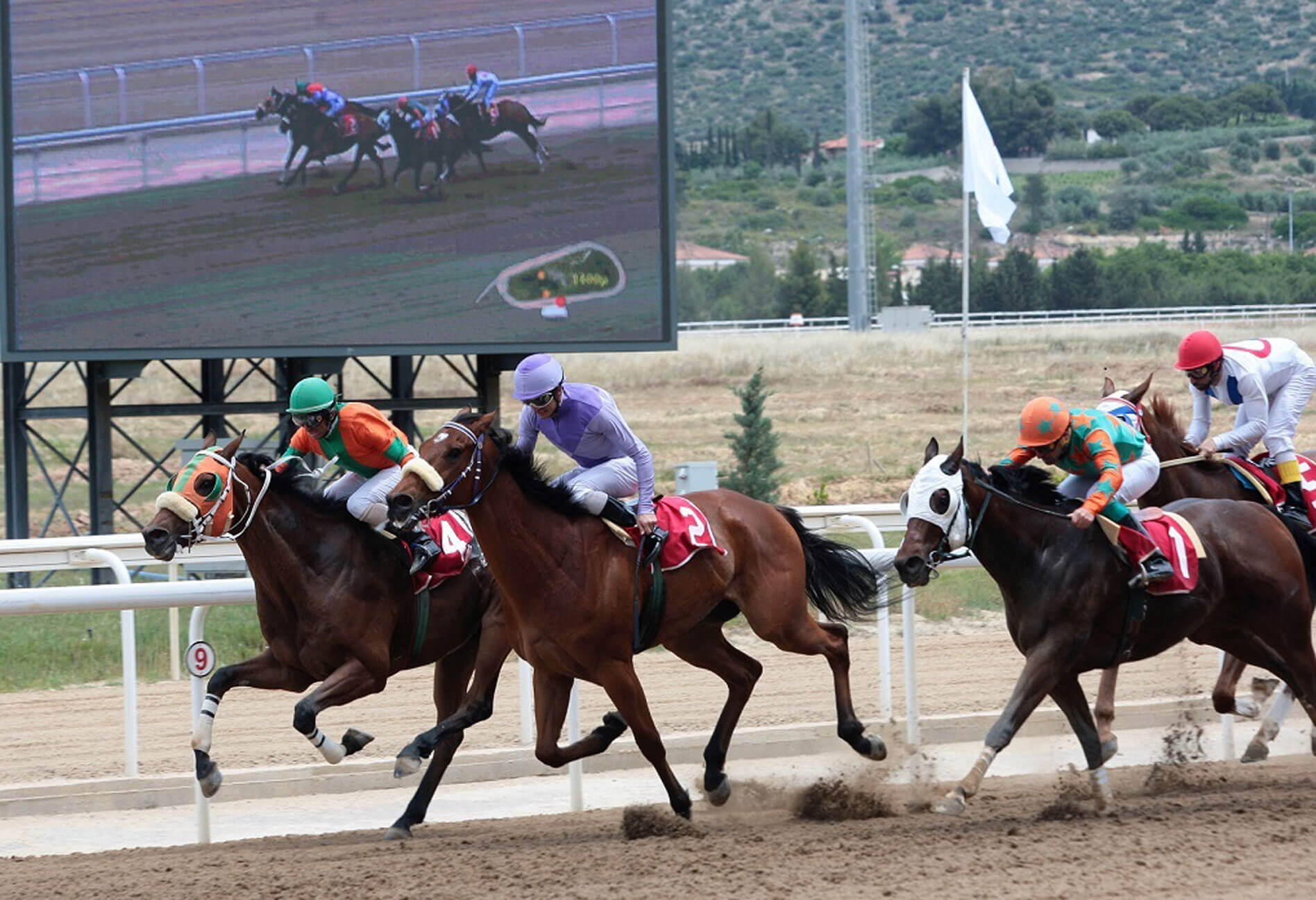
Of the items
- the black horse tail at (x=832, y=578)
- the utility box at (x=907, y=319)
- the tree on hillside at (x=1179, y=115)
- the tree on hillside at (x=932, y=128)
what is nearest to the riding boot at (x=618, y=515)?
the black horse tail at (x=832, y=578)

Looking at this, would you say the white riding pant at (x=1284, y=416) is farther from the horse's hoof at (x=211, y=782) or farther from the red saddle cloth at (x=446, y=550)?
the horse's hoof at (x=211, y=782)

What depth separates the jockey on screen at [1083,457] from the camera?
5879 millimetres

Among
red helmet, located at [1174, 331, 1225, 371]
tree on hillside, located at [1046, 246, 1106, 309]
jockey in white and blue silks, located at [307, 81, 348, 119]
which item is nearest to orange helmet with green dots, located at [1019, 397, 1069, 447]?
red helmet, located at [1174, 331, 1225, 371]

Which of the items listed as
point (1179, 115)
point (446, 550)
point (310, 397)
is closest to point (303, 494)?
point (310, 397)

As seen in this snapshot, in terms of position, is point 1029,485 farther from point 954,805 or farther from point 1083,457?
point 954,805

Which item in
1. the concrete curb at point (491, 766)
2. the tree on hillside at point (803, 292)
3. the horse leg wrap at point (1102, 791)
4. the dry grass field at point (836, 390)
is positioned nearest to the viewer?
the horse leg wrap at point (1102, 791)

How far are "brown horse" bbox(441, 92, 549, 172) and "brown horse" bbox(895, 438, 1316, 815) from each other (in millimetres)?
7547

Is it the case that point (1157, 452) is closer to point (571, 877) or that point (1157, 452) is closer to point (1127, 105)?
point (571, 877)

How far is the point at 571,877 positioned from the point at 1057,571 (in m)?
2.07

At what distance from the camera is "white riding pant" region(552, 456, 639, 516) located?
19.6 ft

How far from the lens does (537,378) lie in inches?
226

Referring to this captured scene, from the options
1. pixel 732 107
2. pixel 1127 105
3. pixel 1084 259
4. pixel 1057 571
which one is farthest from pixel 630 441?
pixel 732 107

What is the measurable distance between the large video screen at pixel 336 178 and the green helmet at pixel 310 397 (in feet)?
22.0

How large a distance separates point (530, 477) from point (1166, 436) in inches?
120
